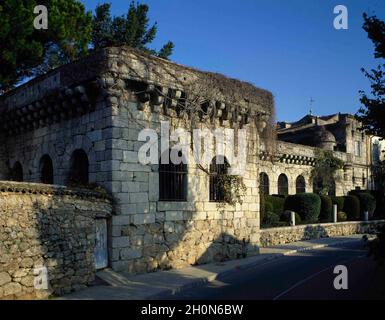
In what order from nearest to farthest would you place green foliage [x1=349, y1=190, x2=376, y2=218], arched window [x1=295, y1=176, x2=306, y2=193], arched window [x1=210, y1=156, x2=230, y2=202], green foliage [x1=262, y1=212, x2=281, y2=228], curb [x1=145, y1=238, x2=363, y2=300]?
curb [x1=145, y1=238, x2=363, y2=300] < arched window [x1=210, y1=156, x2=230, y2=202] < green foliage [x1=262, y1=212, x2=281, y2=228] < green foliage [x1=349, y1=190, x2=376, y2=218] < arched window [x1=295, y1=176, x2=306, y2=193]

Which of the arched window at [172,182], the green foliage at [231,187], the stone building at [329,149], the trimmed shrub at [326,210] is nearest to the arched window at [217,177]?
the green foliage at [231,187]

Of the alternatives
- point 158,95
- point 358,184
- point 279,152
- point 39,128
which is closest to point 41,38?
point 39,128

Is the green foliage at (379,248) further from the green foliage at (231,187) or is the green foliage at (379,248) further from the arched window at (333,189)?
the arched window at (333,189)

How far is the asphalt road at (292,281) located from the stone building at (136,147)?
1740 mm

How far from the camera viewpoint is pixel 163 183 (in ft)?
38.9

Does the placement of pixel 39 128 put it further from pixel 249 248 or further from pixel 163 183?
pixel 249 248

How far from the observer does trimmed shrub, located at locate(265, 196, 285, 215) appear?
76.0 feet

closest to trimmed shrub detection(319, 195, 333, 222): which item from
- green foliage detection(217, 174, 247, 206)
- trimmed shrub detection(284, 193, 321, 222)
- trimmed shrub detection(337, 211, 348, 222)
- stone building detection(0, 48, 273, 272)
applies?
trimmed shrub detection(337, 211, 348, 222)

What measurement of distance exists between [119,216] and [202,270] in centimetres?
291

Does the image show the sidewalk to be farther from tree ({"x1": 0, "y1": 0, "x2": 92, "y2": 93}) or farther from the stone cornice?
tree ({"x1": 0, "y1": 0, "x2": 92, "y2": 93})

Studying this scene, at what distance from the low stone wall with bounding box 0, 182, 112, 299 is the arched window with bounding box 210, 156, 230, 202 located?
4449 mm

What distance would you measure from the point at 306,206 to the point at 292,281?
46.7ft

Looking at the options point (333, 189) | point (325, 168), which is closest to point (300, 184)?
point (325, 168)

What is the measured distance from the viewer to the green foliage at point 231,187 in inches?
543
